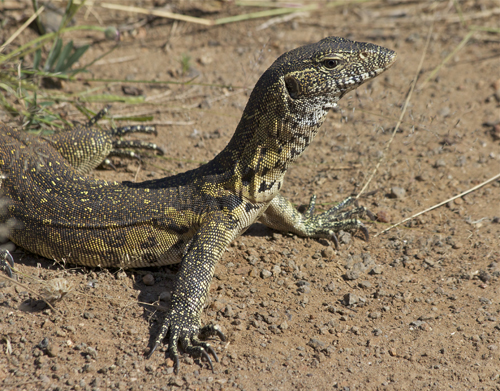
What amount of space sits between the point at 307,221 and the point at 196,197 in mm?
1528

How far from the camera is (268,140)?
15.8ft

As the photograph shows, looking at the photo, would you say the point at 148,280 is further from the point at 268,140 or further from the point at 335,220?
the point at 335,220

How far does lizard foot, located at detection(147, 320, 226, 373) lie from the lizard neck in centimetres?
140

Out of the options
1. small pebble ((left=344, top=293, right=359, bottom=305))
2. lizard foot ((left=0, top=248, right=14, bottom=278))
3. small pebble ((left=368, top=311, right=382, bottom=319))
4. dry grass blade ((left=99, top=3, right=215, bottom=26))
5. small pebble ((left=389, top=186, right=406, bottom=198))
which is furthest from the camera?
dry grass blade ((left=99, top=3, right=215, bottom=26))

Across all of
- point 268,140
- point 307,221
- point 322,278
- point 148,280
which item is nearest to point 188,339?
point 148,280

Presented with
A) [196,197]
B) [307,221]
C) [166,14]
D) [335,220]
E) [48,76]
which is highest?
[166,14]

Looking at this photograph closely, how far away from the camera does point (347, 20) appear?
1024 centimetres

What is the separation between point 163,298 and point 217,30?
21.4 ft

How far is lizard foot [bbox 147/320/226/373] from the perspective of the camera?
438 cm

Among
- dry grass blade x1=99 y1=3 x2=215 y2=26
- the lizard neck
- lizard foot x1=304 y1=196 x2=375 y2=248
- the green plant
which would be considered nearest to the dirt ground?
lizard foot x1=304 y1=196 x2=375 y2=248

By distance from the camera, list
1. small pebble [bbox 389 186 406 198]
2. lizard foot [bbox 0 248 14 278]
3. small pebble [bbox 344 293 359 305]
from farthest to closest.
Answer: small pebble [bbox 389 186 406 198] < lizard foot [bbox 0 248 14 278] < small pebble [bbox 344 293 359 305]

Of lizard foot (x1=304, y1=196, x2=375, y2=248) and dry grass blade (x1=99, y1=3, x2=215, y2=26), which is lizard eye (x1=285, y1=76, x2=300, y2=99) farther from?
dry grass blade (x1=99, y1=3, x2=215, y2=26)

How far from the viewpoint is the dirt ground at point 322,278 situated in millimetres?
4273

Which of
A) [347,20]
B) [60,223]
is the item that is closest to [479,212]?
[60,223]
